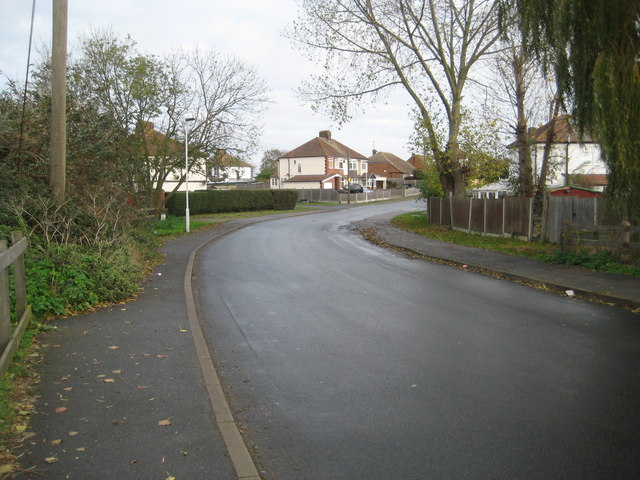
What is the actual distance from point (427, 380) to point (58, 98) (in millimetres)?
9164

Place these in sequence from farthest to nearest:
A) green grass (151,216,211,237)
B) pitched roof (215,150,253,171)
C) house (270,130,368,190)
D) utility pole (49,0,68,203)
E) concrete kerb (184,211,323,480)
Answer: house (270,130,368,190), pitched roof (215,150,253,171), green grass (151,216,211,237), utility pole (49,0,68,203), concrete kerb (184,211,323,480)

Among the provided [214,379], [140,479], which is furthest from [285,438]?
[214,379]

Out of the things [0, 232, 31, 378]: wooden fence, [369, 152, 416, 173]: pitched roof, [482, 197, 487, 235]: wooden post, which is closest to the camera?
[0, 232, 31, 378]: wooden fence

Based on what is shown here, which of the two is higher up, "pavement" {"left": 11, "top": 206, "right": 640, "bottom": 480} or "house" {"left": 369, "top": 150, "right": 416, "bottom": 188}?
"house" {"left": 369, "top": 150, "right": 416, "bottom": 188}

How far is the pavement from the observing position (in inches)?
150

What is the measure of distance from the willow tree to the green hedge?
31.3m

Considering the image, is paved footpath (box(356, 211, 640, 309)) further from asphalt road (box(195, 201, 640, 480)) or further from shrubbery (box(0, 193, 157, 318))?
shrubbery (box(0, 193, 157, 318))

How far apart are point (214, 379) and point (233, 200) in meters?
39.0

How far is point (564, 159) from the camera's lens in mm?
28391

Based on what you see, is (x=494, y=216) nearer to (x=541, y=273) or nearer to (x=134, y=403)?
(x=541, y=273)

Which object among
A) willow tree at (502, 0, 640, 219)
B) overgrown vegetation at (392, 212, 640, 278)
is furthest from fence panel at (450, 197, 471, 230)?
willow tree at (502, 0, 640, 219)

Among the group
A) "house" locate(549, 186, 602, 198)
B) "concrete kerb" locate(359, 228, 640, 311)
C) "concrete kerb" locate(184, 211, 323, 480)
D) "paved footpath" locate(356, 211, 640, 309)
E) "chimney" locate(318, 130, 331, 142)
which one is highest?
"chimney" locate(318, 130, 331, 142)

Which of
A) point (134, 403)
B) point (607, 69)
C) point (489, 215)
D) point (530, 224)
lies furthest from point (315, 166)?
point (134, 403)

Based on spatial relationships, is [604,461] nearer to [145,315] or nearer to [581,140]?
[145,315]
